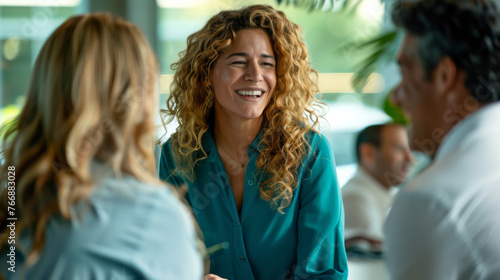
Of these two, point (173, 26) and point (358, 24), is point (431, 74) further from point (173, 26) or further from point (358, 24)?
point (173, 26)

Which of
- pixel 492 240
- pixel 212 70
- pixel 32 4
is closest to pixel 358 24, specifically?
pixel 212 70

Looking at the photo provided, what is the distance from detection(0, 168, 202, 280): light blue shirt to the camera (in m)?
0.78

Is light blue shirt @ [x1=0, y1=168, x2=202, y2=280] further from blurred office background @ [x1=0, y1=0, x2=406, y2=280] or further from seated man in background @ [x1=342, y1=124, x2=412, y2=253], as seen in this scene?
blurred office background @ [x1=0, y1=0, x2=406, y2=280]

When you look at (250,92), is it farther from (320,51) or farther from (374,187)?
(320,51)

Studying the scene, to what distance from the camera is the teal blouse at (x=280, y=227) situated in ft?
4.87

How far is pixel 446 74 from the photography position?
92 centimetres

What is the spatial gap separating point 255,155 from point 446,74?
77cm

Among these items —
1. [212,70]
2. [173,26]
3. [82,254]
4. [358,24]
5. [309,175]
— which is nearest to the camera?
[82,254]

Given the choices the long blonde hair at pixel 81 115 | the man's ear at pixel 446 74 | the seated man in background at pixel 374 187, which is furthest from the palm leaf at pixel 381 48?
the long blonde hair at pixel 81 115

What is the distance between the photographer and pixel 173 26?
12.5ft

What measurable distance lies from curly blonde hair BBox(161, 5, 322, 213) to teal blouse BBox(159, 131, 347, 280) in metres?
0.04

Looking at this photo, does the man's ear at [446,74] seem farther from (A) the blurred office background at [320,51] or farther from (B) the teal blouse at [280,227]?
(A) the blurred office background at [320,51]

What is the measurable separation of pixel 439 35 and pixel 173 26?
3.11 meters

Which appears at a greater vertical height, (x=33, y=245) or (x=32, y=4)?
(x=33, y=245)
